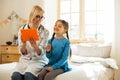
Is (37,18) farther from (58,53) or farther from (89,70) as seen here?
(89,70)

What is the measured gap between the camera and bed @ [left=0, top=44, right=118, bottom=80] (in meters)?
2.26

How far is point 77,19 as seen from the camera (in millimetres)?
4719

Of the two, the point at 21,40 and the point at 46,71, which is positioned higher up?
the point at 21,40

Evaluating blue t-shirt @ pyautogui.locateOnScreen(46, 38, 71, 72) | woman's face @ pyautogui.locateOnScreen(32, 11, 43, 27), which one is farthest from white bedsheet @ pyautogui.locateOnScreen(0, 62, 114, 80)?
woman's face @ pyautogui.locateOnScreen(32, 11, 43, 27)

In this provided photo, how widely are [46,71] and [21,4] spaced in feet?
10.5

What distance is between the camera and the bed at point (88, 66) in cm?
226

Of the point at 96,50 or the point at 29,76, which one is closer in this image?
the point at 29,76

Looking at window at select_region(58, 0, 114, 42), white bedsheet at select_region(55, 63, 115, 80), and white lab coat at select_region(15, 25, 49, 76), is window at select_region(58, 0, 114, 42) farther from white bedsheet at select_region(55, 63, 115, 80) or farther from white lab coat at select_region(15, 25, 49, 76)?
white lab coat at select_region(15, 25, 49, 76)

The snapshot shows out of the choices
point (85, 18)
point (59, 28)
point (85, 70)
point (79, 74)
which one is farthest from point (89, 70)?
point (85, 18)

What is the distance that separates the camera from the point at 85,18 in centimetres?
464

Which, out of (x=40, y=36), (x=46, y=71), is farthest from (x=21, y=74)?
(x=40, y=36)

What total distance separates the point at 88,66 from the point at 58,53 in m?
0.64

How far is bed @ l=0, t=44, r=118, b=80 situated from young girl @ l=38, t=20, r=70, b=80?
100mm

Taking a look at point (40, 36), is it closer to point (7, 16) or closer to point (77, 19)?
point (77, 19)
